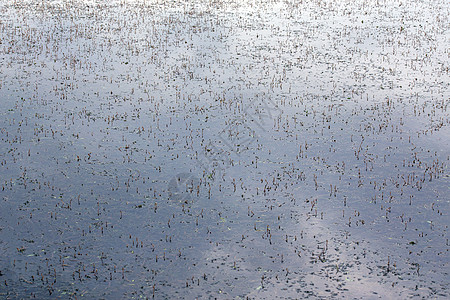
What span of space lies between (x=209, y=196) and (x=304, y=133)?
5334 mm

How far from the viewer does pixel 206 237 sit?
33.2ft

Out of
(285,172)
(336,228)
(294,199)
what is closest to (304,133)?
(285,172)

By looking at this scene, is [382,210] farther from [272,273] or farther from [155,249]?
[155,249]

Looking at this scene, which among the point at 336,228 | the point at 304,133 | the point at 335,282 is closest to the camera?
the point at 335,282

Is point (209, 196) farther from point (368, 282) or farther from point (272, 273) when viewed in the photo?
point (368, 282)

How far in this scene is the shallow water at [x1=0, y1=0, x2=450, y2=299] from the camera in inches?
354

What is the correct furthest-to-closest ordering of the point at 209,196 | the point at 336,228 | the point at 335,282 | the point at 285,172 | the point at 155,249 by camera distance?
the point at 285,172
the point at 209,196
the point at 336,228
the point at 155,249
the point at 335,282

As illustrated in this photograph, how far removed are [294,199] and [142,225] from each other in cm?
392

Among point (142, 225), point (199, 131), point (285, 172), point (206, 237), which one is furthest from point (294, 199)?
point (199, 131)

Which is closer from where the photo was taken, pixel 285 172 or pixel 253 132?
pixel 285 172

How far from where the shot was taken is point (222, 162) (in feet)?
45.4

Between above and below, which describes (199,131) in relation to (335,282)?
above

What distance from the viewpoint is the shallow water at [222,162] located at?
29.5ft

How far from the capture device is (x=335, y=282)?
8.64 metres
